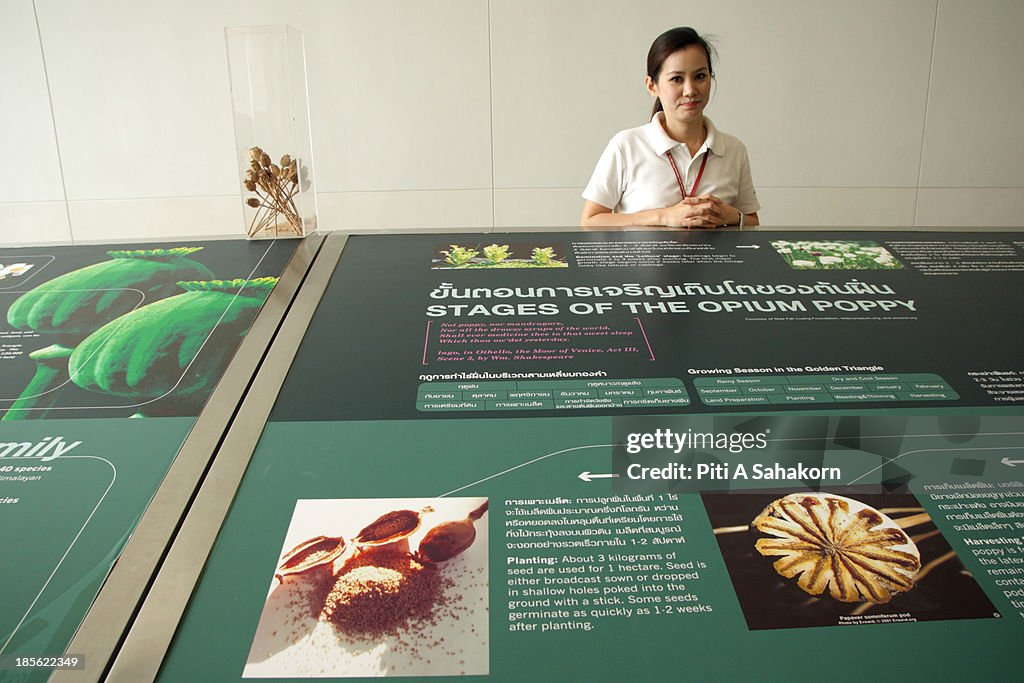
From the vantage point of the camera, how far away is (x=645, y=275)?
53.5 inches

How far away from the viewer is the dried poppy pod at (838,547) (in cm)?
68

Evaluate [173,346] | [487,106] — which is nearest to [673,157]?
[487,106]

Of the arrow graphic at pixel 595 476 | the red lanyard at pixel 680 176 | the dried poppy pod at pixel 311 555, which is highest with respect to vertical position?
the red lanyard at pixel 680 176

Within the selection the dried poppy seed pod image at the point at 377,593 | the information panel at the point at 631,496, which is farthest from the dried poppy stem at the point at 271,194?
the dried poppy seed pod image at the point at 377,593

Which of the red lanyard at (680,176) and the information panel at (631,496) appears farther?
the red lanyard at (680,176)

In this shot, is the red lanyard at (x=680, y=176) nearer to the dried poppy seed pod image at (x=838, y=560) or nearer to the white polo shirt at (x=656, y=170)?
the white polo shirt at (x=656, y=170)

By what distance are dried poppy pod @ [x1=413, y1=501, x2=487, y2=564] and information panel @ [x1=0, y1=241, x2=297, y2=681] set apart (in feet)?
0.90

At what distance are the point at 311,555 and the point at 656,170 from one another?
185cm

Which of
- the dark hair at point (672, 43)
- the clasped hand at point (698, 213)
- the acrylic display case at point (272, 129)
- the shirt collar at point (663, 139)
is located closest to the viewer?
the acrylic display case at point (272, 129)

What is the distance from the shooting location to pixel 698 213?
6.39 feet

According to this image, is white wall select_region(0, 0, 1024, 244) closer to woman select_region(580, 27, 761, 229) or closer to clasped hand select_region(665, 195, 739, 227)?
woman select_region(580, 27, 761, 229)

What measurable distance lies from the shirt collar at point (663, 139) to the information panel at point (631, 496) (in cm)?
114

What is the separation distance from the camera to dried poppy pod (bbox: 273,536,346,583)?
69 cm

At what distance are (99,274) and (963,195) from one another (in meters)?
3.33
